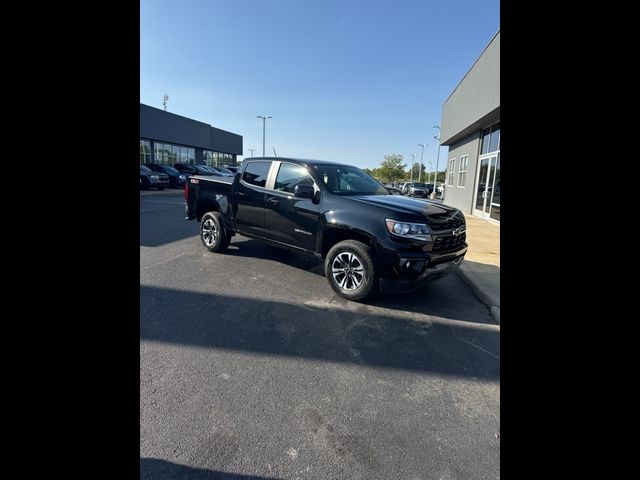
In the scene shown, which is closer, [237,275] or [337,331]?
[337,331]

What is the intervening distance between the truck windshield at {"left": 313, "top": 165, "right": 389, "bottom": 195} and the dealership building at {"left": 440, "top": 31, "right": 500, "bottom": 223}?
6.31 m

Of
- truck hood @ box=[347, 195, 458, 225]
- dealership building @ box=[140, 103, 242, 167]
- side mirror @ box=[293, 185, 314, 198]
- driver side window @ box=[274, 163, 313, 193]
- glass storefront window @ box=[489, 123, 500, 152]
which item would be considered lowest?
truck hood @ box=[347, 195, 458, 225]

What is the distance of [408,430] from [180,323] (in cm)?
262

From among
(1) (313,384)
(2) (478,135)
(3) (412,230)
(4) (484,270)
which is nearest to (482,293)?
(4) (484,270)

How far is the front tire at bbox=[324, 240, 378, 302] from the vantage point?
4.51 metres

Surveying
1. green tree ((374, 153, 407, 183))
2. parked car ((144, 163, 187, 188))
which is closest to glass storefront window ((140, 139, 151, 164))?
parked car ((144, 163, 187, 188))

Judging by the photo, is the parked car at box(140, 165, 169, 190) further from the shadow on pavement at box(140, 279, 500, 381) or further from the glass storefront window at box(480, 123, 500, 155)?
the shadow on pavement at box(140, 279, 500, 381)

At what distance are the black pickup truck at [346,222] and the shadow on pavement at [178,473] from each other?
9.42ft

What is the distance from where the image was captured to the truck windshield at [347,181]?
5.32 m

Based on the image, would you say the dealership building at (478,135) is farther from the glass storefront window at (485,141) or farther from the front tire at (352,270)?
the front tire at (352,270)
